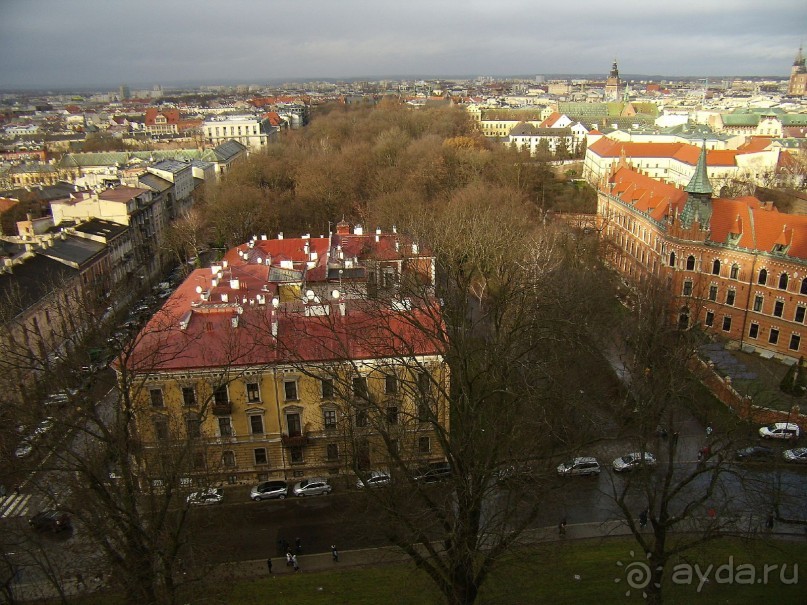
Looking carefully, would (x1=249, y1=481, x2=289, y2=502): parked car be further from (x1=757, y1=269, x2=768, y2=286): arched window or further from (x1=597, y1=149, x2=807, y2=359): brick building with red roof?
(x1=757, y1=269, x2=768, y2=286): arched window

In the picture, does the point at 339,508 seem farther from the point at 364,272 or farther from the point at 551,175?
the point at 551,175

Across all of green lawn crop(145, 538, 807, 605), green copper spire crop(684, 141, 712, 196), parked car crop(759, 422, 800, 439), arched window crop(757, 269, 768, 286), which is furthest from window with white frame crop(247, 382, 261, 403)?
green copper spire crop(684, 141, 712, 196)

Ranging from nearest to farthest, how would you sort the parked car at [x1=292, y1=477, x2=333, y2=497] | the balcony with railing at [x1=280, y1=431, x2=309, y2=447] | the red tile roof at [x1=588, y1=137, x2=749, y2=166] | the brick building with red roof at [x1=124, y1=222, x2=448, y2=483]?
the brick building with red roof at [x1=124, y1=222, x2=448, y2=483]
the parked car at [x1=292, y1=477, x2=333, y2=497]
the balcony with railing at [x1=280, y1=431, x2=309, y2=447]
the red tile roof at [x1=588, y1=137, x2=749, y2=166]

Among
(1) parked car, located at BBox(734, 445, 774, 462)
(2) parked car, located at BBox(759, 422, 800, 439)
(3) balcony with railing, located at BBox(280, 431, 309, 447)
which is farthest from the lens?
(2) parked car, located at BBox(759, 422, 800, 439)

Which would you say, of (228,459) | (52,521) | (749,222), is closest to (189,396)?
(228,459)

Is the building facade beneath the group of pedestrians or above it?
above

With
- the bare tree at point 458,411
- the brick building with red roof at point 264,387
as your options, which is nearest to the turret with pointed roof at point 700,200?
the bare tree at point 458,411

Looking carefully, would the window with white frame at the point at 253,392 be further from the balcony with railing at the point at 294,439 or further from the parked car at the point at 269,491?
the parked car at the point at 269,491
